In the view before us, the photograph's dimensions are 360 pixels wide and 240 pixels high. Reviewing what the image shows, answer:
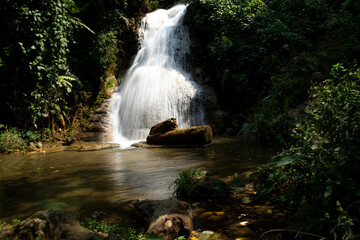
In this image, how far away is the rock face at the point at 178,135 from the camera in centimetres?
797

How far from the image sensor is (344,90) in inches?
78.6

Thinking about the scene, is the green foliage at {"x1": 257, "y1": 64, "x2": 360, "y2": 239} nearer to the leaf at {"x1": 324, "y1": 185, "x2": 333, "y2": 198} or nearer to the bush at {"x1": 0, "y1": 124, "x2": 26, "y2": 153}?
the leaf at {"x1": 324, "y1": 185, "x2": 333, "y2": 198}

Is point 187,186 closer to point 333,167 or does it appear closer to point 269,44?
point 333,167


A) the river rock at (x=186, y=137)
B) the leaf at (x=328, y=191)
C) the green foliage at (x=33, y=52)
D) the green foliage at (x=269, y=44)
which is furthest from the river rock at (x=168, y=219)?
the green foliage at (x=33, y=52)

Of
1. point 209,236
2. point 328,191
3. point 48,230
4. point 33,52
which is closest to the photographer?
point 328,191

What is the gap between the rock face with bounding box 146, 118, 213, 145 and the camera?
314 inches

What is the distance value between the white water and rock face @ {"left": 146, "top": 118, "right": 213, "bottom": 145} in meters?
2.04

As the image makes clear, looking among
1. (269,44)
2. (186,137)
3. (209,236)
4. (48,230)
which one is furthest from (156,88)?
Answer: (48,230)

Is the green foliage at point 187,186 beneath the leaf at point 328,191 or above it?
beneath

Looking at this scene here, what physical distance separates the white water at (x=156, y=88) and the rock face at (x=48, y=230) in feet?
28.6

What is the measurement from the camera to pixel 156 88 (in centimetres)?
1226

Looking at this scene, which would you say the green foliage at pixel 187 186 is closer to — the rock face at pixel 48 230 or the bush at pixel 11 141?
the rock face at pixel 48 230

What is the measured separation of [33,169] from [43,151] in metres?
3.38

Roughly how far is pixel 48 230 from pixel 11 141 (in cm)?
813
